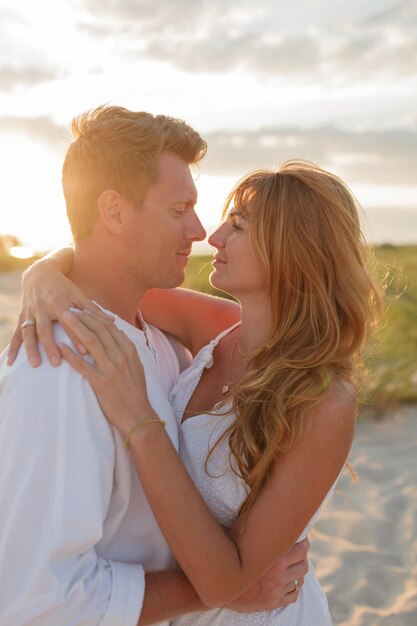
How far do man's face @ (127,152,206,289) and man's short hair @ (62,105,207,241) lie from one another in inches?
1.8

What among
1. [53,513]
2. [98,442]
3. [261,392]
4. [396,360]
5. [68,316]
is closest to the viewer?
[53,513]

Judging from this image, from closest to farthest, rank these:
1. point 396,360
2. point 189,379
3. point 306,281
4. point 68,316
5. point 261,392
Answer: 1. point 68,316
2. point 261,392
3. point 306,281
4. point 189,379
5. point 396,360

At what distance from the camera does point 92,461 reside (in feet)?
6.89

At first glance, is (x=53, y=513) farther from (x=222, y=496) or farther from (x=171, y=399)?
(x=171, y=399)

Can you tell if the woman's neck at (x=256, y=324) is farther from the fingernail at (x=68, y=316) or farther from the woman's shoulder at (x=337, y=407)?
the fingernail at (x=68, y=316)

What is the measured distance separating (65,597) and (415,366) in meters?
6.06

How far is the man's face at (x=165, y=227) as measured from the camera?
9.45 ft

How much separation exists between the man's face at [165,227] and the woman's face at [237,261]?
14 cm

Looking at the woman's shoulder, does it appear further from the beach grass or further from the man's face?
the beach grass

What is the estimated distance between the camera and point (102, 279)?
2.84 m

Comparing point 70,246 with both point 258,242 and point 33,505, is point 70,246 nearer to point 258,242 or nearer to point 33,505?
point 258,242

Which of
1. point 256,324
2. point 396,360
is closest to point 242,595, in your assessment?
point 256,324

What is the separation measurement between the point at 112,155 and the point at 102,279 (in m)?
0.47

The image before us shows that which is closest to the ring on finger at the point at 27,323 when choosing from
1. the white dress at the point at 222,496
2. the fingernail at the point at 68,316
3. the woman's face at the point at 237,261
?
the fingernail at the point at 68,316
